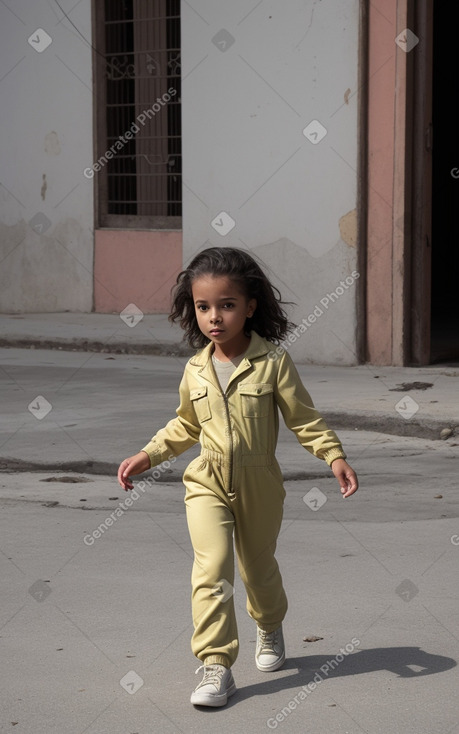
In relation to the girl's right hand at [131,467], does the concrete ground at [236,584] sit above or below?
below

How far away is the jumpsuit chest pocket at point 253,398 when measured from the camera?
12.6 feet

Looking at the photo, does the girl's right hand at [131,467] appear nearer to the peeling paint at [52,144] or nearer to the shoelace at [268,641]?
the shoelace at [268,641]

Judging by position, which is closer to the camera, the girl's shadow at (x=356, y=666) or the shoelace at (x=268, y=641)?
the girl's shadow at (x=356, y=666)

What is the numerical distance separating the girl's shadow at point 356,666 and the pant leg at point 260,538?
163 millimetres

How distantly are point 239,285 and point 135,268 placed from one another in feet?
29.0

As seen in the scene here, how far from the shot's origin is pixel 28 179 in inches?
512

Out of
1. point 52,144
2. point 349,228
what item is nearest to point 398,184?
point 349,228

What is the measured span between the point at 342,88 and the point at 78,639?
6562 millimetres

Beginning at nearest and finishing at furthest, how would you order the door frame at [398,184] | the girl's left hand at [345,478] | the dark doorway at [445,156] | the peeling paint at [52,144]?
the girl's left hand at [345,478], the door frame at [398,184], the peeling paint at [52,144], the dark doorway at [445,156]

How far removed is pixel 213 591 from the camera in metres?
3.66

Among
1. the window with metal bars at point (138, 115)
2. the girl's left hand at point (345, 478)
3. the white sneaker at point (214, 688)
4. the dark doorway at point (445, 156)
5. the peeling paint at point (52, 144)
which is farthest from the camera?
the dark doorway at point (445, 156)

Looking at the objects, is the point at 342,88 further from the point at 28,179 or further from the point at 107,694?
the point at 107,694

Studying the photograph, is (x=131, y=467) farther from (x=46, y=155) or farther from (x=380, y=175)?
(x=46, y=155)

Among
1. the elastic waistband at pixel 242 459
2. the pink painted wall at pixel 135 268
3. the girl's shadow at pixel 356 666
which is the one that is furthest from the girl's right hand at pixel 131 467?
the pink painted wall at pixel 135 268
